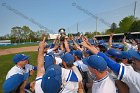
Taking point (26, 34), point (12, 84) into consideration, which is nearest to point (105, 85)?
point (12, 84)

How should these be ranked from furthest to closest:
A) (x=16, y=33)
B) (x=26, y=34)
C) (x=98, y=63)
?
1. (x=16, y=33)
2. (x=26, y=34)
3. (x=98, y=63)

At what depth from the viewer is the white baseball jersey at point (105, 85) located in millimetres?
3636

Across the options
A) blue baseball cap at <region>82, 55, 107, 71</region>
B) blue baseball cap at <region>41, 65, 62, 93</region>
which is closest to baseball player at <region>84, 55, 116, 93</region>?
blue baseball cap at <region>82, 55, 107, 71</region>

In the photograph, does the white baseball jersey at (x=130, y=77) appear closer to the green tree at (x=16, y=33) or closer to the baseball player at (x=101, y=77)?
the baseball player at (x=101, y=77)

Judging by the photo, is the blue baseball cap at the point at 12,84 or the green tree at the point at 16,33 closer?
the blue baseball cap at the point at 12,84

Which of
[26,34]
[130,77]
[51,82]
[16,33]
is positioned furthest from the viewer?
[16,33]

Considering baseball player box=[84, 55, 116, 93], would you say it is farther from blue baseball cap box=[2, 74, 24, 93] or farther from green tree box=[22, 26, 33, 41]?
green tree box=[22, 26, 33, 41]

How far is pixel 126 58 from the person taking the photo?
582 cm

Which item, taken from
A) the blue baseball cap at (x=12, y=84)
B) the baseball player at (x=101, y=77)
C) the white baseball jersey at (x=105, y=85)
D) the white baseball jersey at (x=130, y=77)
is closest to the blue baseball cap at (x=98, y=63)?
the baseball player at (x=101, y=77)

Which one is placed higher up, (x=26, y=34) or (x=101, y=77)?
(x=101, y=77)

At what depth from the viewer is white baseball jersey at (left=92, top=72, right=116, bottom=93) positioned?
364 centimetres

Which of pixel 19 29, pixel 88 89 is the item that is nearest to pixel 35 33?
pixel 19 29

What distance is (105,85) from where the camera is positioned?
3672 mm

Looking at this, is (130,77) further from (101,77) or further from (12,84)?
(12,84)
